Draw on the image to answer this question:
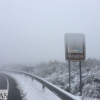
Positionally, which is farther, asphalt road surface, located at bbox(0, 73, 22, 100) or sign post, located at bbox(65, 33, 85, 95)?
asphalt road surface, located at bbox(0, 73, 22, 100)

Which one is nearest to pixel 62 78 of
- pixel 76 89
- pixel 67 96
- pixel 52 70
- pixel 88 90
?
pixel 76 89

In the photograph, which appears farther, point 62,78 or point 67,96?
point 62,78

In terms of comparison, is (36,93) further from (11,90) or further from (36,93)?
(11,90)

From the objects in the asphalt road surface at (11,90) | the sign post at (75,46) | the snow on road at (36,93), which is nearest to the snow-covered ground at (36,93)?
the snow on road at (36,93)

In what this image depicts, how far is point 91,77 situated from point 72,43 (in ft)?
21.1

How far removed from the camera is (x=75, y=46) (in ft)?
36.4

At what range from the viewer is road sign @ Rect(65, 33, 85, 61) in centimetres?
1092

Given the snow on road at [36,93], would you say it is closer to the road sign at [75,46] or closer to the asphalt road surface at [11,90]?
the asphalt road surface at [11,90]

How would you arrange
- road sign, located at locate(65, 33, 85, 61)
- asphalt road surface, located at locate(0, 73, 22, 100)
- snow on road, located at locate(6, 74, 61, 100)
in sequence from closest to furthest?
road sign, located at locate(65, 33, 85, 61) → snow on road, located at locate(6, 74, 61, 100) → asphalt road surface, located at locate(0, 73, 22, 100)

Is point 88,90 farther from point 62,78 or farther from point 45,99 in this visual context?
point 62,78

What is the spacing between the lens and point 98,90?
1459cm

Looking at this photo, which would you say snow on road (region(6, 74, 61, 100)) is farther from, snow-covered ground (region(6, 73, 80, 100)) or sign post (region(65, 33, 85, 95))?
sign post (region(65, 33, 85, 95))

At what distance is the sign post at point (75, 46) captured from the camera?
10.9m

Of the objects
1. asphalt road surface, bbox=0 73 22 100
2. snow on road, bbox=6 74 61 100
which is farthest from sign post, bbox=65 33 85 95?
asphalt road surface, bbox=0 73 22 100
